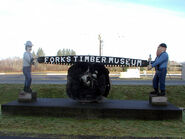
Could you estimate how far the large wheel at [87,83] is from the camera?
25.1 feet

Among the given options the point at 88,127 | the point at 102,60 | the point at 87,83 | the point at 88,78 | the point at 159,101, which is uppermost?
the point at 102,60

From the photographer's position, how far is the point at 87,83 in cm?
759

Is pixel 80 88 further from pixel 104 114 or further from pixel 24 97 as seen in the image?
pixel 24 97

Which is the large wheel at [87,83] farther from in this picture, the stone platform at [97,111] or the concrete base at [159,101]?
the concrete base at [159,101]

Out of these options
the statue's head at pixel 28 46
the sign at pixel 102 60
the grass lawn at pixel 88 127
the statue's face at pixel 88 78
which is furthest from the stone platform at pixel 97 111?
the statue's head at pixel 28 46

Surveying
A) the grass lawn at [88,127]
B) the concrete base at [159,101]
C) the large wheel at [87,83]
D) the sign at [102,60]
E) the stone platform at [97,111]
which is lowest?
the grass lawn at [88,127]

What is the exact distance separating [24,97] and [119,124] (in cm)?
349

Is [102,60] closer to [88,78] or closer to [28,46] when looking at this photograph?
[88,78]

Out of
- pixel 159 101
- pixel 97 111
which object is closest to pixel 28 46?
pixel 97 111

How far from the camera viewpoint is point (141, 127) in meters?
5.92

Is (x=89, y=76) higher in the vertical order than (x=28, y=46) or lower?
lower

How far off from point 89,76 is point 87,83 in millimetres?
242

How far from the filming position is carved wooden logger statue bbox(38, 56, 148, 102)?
7590 mm

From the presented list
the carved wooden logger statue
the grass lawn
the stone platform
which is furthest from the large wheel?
the grass lawn
